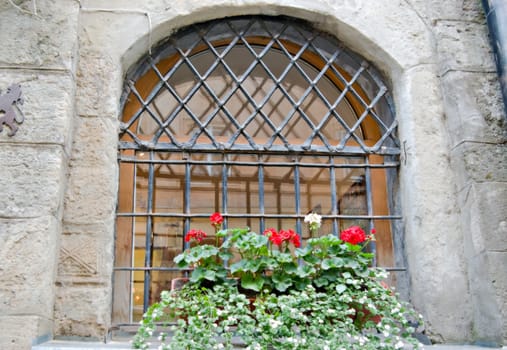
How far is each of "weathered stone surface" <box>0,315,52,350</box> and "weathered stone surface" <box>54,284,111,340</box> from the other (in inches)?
8.9

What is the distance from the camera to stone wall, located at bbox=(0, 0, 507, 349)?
2.79 metres

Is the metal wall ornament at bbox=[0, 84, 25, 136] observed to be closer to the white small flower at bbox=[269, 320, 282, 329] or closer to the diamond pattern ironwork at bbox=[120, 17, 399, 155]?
the diamond pattern ironwork at bbox=[120, 17, 399, 155]

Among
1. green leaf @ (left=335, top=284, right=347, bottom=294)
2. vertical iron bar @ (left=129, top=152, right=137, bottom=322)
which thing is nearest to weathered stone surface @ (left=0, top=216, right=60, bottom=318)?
vertical iron bar @ (left=129, top=152, right=137, bottom=322)

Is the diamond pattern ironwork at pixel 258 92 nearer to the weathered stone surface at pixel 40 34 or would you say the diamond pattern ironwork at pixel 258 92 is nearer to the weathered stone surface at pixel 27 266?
the weathered stone surface at pixel 40 34

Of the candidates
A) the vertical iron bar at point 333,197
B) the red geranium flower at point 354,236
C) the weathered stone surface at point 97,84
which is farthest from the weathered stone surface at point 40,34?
the red geranium flower at point 354,236

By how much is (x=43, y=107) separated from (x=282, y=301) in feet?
5.11

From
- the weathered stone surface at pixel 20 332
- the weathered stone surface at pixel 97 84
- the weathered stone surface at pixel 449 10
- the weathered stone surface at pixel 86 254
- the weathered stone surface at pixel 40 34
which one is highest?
the weathered stone surface at pixel 449 10

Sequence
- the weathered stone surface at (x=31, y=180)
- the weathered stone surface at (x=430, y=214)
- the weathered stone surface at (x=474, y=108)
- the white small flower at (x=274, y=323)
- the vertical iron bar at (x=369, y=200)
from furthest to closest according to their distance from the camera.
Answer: the vertical iron bar at (x=369, y=200)
the weathered stone surface at (x=474, y=108)
the weathered stone surface at (x=430, y=214)
the weathered stone surface at (x=31, y=180)
the white small flower at (x=274, y=323)

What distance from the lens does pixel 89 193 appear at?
3.01 m

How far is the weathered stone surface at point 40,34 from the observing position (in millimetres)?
3051

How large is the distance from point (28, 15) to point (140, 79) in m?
0.74

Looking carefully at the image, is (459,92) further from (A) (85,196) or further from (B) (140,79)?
(A) (85,196)

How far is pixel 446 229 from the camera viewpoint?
3.13 metres

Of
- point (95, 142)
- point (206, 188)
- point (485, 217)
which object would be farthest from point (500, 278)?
point (95, 142)
